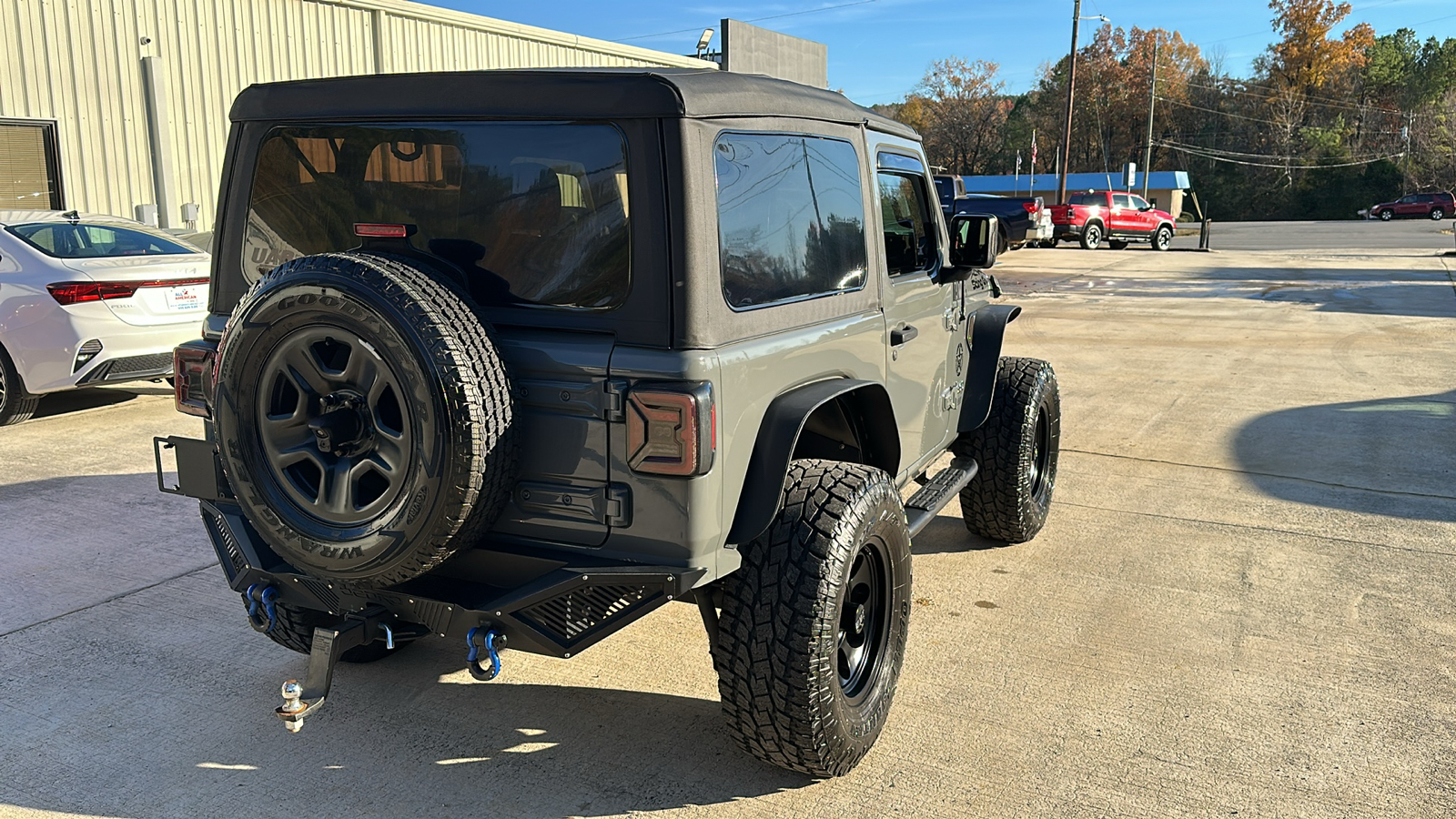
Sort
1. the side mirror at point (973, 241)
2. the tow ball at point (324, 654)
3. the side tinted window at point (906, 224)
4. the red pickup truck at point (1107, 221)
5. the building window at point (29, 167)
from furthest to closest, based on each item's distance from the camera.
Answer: the red pickup truck at point (1107, 221) < the building window at point (29, 167) < the side mirror at point (973, 241) < the side tinted window at point (906, 224) < the tow ball at point (324, 654)

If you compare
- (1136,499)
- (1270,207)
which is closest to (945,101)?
(1270,207)

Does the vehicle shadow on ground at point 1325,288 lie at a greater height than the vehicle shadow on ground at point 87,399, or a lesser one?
greater

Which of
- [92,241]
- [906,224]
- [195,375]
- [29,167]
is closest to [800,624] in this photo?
[906,224]

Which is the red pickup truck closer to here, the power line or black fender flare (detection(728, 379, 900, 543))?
black fender flare (detection(728, 379, 900, 543))

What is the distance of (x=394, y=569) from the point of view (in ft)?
9.21

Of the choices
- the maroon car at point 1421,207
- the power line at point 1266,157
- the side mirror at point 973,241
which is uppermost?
the power line at point 1266,157

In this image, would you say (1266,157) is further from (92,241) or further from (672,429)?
(672,429)

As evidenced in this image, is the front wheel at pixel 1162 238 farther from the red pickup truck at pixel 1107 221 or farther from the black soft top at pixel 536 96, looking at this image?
the black soft top at pixel 536 96

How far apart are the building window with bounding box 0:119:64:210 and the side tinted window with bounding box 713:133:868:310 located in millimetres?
13104

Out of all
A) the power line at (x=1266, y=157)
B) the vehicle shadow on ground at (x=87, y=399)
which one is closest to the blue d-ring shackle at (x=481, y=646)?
the vehicle shadow on ground at (x=87, y=399)

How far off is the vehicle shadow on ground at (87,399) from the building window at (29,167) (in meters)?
5.40

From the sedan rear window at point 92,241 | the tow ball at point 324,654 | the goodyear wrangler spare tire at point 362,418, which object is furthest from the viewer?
the sedan rear window at point 92,241

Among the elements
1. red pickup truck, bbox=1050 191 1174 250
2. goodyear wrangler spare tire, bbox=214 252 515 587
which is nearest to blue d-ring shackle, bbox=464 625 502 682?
goodyear wrangler spare tire, bbox=214 252 515 587

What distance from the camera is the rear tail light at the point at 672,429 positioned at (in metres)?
2.72
